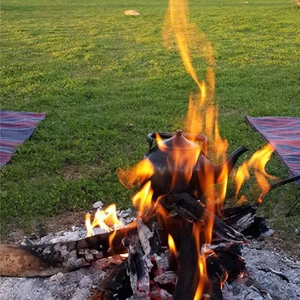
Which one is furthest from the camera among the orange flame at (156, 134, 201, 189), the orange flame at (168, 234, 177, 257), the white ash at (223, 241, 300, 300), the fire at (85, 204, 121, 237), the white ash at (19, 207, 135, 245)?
the white ash at (19, 207, 135, 245)

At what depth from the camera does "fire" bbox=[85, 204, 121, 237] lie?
3.70 meters

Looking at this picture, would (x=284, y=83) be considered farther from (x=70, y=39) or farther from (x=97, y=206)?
(x=70, y=39)

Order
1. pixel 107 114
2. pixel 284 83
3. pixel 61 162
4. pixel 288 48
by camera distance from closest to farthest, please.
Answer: pixel 61 162
pixel 107 114
pixel 284 83
pixel 288 48

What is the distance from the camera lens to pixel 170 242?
3.00 metres

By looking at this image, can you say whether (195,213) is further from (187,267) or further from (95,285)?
(95,285)

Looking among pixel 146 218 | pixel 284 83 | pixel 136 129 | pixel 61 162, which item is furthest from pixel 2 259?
pixel 284 83

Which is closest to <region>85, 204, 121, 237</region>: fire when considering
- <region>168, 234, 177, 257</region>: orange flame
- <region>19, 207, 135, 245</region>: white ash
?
<region>19, 207, 135, 245</region>: white ash

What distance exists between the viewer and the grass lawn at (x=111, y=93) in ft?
17.3

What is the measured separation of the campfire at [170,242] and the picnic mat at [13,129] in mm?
2898

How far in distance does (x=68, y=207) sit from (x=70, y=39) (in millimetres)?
9906

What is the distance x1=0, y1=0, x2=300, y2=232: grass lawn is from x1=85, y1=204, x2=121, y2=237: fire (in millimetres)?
826

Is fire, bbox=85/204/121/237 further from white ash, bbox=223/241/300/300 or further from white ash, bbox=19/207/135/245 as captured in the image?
white ash, bbox=223/241/300/300

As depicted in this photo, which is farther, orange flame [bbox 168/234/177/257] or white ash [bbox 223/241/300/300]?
white ash [bbox 223/241/300/300]

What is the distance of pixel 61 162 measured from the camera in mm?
5965
